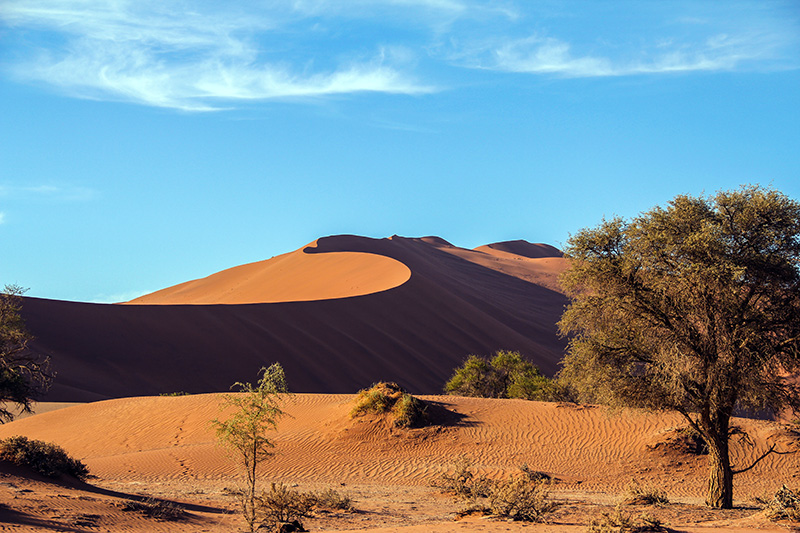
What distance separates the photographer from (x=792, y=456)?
18.6m

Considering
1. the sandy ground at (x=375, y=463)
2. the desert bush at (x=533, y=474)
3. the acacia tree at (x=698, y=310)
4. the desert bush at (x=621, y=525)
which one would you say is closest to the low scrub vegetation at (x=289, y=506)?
the sandy ground at (x=375, y=463)

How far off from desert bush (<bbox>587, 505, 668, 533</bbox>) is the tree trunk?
14.8ft

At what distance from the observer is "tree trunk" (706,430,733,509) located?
13.0m

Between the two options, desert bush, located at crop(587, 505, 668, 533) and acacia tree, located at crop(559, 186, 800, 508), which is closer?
desert bush, located at crop(587, 505, 668, 533)

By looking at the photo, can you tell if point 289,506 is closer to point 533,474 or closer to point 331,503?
point 331,503

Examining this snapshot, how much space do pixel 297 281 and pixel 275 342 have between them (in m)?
24.6

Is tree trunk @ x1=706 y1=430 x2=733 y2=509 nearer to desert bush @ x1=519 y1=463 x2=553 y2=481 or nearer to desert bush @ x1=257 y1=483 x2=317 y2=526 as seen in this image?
desert bush @ x1=519 y1=463 x2=553 y2=481

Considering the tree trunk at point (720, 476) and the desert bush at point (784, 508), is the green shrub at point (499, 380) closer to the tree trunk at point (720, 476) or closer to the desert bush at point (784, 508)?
the tree trunk at point (720, 476)

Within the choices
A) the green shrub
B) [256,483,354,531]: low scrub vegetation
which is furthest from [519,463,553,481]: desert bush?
the green shrub

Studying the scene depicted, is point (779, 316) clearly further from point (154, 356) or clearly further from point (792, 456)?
point (154, 356)

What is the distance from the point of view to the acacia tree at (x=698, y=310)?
1240 centimetres

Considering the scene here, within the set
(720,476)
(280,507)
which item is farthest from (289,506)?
(720,476)

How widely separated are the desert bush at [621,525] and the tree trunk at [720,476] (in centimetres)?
451

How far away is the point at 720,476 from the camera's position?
1305 centimetres
